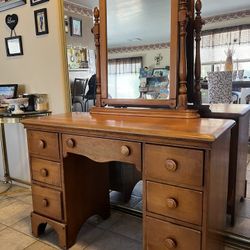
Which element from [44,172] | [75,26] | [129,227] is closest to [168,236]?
[129,227]

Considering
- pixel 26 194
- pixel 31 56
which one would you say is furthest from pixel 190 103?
pixel 26 194

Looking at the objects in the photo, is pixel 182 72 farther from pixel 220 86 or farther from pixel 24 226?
pixel 24 226

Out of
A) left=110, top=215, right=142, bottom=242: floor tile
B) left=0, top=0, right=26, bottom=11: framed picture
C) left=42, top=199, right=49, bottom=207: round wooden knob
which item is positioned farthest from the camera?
left=0, top=0, right=26, bottom=11: framed picture

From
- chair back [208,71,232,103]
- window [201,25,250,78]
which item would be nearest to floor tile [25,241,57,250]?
chair back [208,71,232,103]

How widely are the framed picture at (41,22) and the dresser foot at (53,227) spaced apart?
1.43 m

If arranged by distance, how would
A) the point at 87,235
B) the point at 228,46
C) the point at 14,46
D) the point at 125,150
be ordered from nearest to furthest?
the point at 125,150 < the point at 87,235 < the point at 14,46 < the point at 228,46

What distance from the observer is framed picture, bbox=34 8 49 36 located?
198 cm

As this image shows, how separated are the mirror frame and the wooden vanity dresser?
0.13 meters

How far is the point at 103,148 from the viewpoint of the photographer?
47.6 inches

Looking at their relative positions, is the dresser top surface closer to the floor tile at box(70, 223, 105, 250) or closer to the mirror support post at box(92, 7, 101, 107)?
the mirror support post at box(92, 7, 101, 107)

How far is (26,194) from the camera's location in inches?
91.1

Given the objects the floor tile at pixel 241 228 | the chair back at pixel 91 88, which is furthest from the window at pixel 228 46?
the floor tile at pixel 241 228

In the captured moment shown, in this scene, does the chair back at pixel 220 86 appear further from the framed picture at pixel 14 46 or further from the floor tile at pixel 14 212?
the floor tile at pixel 14 212

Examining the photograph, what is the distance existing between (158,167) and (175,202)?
16 centimetres
